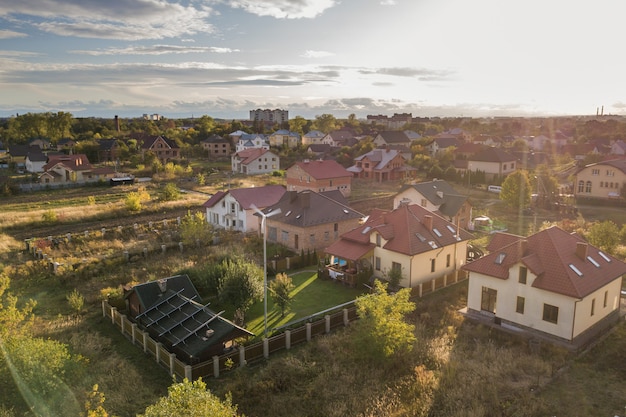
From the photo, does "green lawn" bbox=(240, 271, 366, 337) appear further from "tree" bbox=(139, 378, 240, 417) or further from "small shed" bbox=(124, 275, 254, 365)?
"tree" bbox=(139, 378, 240, 417)

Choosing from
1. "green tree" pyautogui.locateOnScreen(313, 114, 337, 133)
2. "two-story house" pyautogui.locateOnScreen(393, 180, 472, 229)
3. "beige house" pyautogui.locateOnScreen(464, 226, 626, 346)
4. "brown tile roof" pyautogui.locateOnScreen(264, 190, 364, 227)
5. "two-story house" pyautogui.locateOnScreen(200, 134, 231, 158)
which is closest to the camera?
"beige house" pyautogui.locateOnScreen(464, 226, 626, 346)

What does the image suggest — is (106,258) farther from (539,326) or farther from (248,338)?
(539,326)

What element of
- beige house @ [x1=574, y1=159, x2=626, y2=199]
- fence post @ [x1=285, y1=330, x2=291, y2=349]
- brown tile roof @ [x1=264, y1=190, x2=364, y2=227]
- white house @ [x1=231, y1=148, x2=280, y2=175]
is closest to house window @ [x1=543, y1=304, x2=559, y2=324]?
fence post @ [x1=285, y1=330, x2=291, y2=349]

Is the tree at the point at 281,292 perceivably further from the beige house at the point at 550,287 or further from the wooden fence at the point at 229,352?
the beige house at the point at 550,287

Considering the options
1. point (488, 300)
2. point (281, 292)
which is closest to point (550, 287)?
point (488, 300)

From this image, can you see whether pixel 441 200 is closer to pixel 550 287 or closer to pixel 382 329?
pixel 550 287

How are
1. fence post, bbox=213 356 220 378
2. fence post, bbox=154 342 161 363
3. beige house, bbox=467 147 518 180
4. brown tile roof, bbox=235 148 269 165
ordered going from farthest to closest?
brown tile roof, bbox=235 148 269 165 → beige house, bbox=467 147 518 180 → fence post, bbox=154 342 161 363 → fence post, bbox=213 356 220 378

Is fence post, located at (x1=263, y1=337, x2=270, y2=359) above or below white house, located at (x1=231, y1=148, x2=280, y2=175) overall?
below

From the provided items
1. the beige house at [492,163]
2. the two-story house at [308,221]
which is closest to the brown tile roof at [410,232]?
the two-story house at [308,221]
